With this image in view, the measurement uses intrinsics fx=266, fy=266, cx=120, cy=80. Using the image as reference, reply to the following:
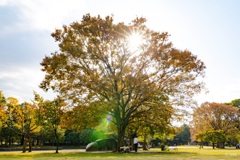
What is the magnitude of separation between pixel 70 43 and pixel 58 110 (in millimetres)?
10282

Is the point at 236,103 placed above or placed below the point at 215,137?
above

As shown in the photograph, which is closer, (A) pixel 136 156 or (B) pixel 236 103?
(A) pixel 136 156

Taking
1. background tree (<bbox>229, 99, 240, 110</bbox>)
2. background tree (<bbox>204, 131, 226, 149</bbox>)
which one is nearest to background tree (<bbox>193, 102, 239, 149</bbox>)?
background tree (<bbox>204, 131, 226, 149</bbox>)

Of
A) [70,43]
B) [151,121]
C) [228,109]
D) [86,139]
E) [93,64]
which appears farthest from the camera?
Answer: [86,139]

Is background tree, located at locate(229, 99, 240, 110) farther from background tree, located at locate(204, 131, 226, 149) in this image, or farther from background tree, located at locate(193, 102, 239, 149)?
background tree, located at locate(204, 131, 226, 149)

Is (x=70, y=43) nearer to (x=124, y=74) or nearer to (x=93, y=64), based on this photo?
(x=93, y=64)

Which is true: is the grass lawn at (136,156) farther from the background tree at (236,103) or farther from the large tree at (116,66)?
the background tree at (236,103)

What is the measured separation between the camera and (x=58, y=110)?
3441 cm

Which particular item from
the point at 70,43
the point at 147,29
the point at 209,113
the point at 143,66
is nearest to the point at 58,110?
the point at 70,43

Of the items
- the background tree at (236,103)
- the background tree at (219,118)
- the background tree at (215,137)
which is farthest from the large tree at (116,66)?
the background tree at (236,103)

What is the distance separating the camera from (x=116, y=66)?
2995 centimetres

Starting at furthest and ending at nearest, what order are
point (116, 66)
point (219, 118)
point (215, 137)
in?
point (219, 118), point (215, 137), point (116, 66)

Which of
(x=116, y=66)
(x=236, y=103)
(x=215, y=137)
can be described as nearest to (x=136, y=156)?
(x=116, y=66)

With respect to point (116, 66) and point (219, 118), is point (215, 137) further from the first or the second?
point (116, 66)
